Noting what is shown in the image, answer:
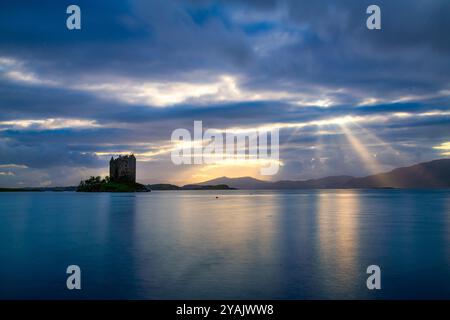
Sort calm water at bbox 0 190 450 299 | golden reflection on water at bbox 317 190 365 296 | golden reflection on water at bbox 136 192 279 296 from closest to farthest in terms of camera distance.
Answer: calm water at bbox 0 190 450 299
golden reflection on water at bbox 317 190 365 296
golden reflection on water at bbox 136 192 279 296

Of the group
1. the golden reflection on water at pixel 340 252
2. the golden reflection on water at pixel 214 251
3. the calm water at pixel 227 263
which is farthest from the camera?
the golden reflection on water at pixel 214 251

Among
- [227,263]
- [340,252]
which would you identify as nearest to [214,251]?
[227,263]

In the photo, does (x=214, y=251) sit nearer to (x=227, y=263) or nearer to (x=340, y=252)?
(x=227, y=263)

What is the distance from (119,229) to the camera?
195ft

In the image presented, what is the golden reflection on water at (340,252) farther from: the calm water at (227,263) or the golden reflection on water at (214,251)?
the golden reflection on water at (214,251)

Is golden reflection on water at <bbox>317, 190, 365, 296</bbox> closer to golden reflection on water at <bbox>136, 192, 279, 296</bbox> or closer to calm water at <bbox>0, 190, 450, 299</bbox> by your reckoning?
calm water at <bbox>0, 190, 450, 299</bbox>

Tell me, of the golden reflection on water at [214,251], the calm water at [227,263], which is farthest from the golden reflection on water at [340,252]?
the golden reflection on water at [214,251]

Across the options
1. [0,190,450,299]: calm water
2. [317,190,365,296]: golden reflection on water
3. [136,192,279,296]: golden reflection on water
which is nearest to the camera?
[0,190,450,299]: calm water

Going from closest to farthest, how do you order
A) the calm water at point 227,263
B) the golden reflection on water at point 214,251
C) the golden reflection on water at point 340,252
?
the calm water at point 227,263
the golden reflection on water at point 340,252
the golden reflection on water at point 214,251

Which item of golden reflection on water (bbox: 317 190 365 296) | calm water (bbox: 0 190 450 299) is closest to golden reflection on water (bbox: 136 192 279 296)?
calm water (bbox: 0 190 450 299)

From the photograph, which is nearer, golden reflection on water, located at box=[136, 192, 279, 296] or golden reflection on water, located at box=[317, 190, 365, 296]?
golden reflection on water, located at box=[317, 190, 365, 296]

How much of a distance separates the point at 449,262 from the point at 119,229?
147ft
